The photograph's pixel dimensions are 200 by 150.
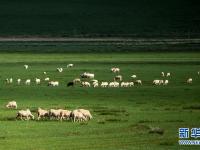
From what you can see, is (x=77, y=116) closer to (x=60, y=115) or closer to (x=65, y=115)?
(x=65, y=115)

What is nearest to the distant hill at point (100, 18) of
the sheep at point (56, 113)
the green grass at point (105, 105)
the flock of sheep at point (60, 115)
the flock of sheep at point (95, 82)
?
the green grass at point (105, 105)

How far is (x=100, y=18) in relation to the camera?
107 meters

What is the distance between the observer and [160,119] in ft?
82.2

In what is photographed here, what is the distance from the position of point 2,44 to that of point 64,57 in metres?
20.7

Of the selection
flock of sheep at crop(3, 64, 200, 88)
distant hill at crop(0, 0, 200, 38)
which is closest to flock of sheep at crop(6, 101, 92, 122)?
flock of sheep at crop(3, 64, 200, 88)

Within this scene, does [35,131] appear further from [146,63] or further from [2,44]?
[2,44]

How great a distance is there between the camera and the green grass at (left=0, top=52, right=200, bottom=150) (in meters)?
20.5

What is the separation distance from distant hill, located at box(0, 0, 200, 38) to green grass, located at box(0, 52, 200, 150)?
137 ft

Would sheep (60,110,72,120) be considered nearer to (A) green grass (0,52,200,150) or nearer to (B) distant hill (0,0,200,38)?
(A) green grass (0,52,200,150)

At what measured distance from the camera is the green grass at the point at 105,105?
20.5 metres

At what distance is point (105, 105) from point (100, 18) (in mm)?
77387

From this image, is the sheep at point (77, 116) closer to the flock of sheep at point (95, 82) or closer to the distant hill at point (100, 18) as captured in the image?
the flock of sheep at point (95, 82)

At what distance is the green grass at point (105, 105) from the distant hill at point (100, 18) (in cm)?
4164

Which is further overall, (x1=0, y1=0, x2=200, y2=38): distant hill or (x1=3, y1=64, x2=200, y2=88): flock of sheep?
(x1=0, y1=0, x2=200, y2=38): distant hill
